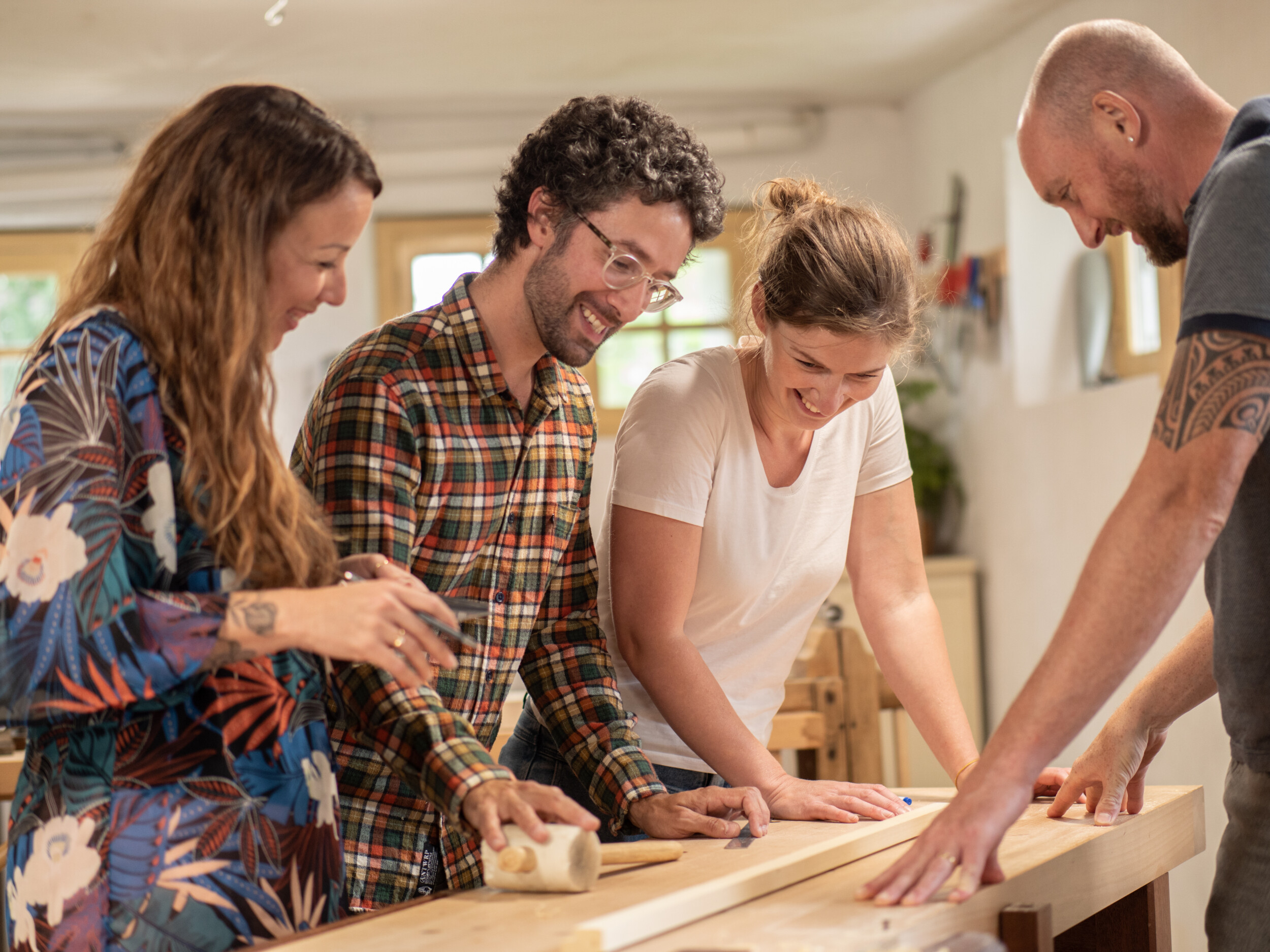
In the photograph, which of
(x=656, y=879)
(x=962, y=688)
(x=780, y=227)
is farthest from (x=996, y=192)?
(x=656, y=879)

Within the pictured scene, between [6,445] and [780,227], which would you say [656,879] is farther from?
[780,227]

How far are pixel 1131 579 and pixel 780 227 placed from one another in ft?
2.66

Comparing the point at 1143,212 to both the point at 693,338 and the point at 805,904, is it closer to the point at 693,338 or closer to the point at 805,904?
the point at 805,904

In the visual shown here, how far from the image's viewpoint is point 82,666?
1031 mm

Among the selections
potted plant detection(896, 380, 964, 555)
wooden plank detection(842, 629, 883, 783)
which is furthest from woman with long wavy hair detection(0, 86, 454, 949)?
potted plant detection(896, 380, 964, 555)

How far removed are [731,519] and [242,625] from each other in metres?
0.84

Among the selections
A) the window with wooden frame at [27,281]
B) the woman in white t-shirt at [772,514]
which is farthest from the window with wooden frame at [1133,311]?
the window with wooden frame at [27,281]

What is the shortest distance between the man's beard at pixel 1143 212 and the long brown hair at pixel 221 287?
0.85 metres

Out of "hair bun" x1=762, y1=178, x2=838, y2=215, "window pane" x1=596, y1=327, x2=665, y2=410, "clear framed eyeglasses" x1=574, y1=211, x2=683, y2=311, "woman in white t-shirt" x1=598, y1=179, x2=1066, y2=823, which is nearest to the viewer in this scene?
"clear framed eyeglasses" x1=574, y1=211, x2=683, y2=311

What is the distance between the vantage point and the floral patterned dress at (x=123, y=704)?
1.04 m

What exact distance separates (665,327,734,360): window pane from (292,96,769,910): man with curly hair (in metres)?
3.82

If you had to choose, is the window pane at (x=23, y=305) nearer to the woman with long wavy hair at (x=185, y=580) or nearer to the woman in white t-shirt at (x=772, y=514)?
the woman in white t-shirt at (x=772, y=514)

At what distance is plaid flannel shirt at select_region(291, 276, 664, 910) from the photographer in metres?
1.39

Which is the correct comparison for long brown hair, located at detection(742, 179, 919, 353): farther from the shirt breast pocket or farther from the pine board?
the pine board
